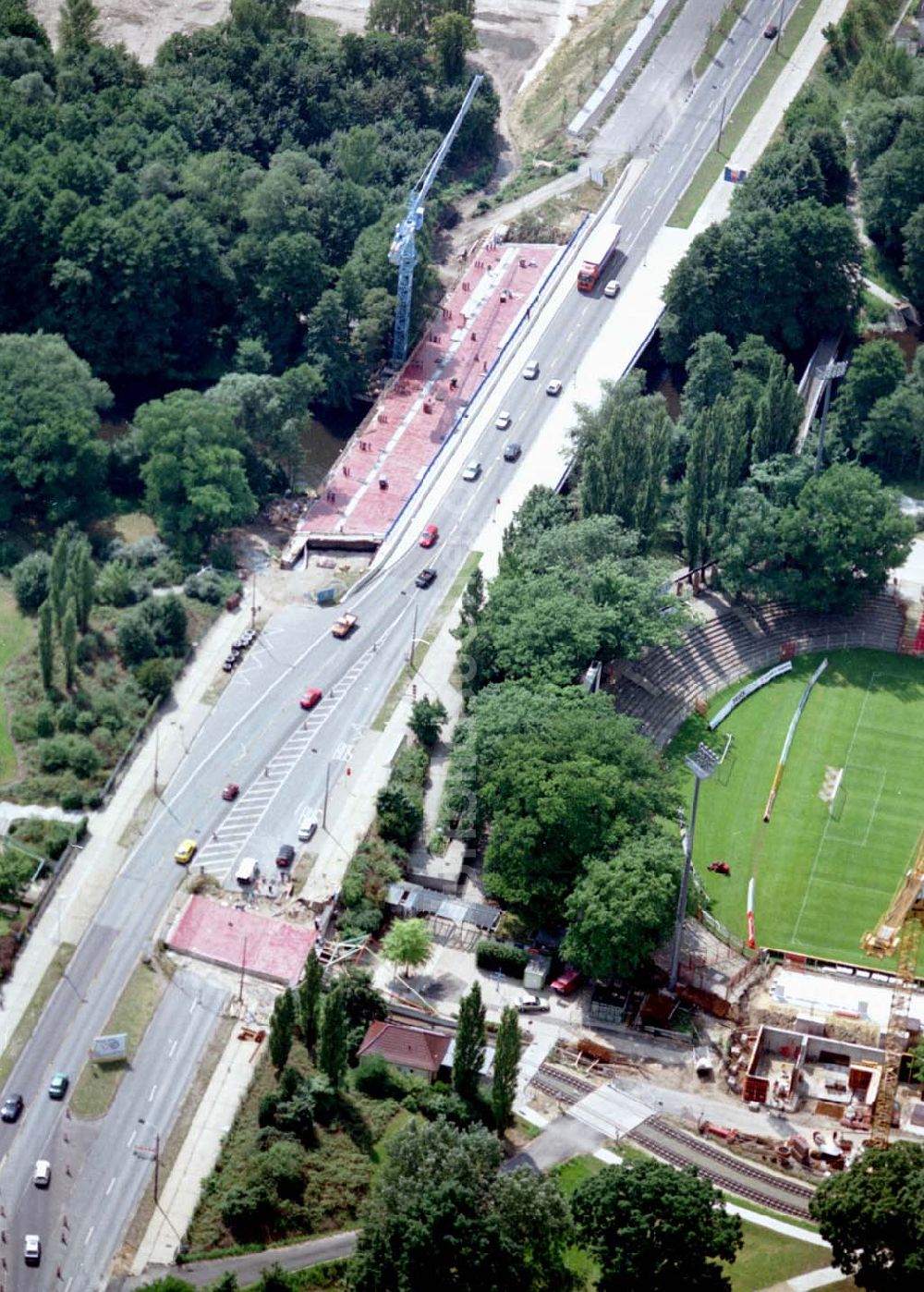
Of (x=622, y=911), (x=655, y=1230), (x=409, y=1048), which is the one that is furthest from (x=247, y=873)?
(x=655, y=1230)

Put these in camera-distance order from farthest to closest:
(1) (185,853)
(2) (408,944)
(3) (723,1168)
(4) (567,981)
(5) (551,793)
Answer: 1. (1) (185,853)
2. (5) (551,793)
3. (4) (567,981)
4. (2) (408,944)
5. (3) (723,1168)

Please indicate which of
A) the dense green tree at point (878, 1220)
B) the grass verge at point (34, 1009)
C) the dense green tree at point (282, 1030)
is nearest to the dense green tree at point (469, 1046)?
the dense green tree at point (282, 1030)

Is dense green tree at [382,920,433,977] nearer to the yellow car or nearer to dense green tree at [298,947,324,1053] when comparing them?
dense green tree at [298,947,324,1053]

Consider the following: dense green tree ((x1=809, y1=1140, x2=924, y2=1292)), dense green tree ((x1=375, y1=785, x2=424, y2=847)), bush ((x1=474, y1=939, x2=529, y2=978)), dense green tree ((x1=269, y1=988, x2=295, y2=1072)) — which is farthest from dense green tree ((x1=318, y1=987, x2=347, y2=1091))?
dense green tree ((x1=809, y1=1140, x2=924, y2=1292))

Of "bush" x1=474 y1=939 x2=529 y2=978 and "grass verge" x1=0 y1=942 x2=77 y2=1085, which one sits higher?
"bush" x1=474 y1=939 x2=529 y2=978

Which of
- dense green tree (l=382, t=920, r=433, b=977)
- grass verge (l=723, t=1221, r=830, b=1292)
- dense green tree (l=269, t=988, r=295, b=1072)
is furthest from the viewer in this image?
dense green tree (l=382, t=920, r=433, b=977)

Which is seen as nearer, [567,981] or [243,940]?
[567,981]

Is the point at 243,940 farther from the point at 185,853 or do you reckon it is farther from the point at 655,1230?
the point at 655,1230

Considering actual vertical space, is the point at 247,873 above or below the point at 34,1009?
above
